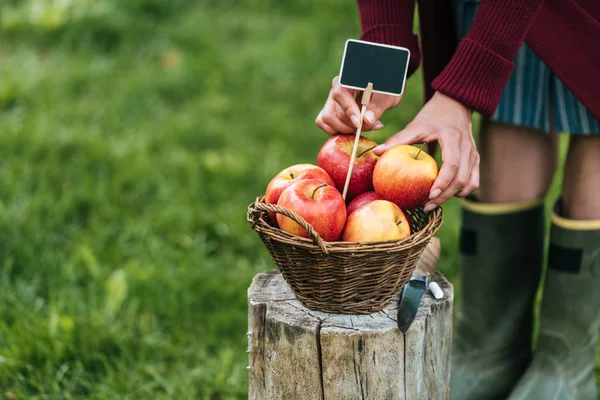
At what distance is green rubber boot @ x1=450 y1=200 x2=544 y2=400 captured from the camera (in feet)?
7.09

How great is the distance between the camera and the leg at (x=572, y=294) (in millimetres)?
1973

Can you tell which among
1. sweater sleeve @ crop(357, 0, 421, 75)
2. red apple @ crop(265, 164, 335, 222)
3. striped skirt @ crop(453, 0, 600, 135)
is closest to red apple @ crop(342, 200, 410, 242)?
red apple @ crop(265, 164, 335, 222)

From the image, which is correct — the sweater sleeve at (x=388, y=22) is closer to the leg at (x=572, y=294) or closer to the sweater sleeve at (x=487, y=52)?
the sweater sleeve at (x=487, y=52)

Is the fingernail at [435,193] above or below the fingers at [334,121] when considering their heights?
below

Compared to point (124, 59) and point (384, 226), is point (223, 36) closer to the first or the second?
point (124, 59)

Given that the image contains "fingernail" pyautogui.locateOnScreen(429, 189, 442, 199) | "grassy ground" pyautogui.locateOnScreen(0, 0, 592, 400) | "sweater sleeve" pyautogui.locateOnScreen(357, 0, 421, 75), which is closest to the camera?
"fingernail" pyautogui.locateOnScreen(429, 189, 442, 199)

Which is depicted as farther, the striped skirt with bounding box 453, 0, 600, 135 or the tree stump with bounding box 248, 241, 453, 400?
the striped skirt with bounding box 453, 0, 600, 135

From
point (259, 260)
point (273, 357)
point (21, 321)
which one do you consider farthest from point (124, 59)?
point (273, 357)

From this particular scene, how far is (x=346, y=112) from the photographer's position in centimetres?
171

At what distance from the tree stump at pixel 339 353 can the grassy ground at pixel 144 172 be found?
2.13 feet

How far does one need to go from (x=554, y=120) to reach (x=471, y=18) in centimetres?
33

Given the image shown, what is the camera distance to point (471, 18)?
78.2 inches

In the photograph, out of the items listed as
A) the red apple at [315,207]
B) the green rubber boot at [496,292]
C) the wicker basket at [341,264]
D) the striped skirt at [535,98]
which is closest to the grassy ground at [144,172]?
the green rubber boot at [496,292]

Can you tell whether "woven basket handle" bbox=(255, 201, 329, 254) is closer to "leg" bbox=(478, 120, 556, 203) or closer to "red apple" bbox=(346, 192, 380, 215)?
"red apple" bbox=(346, 192, 380, 215)
